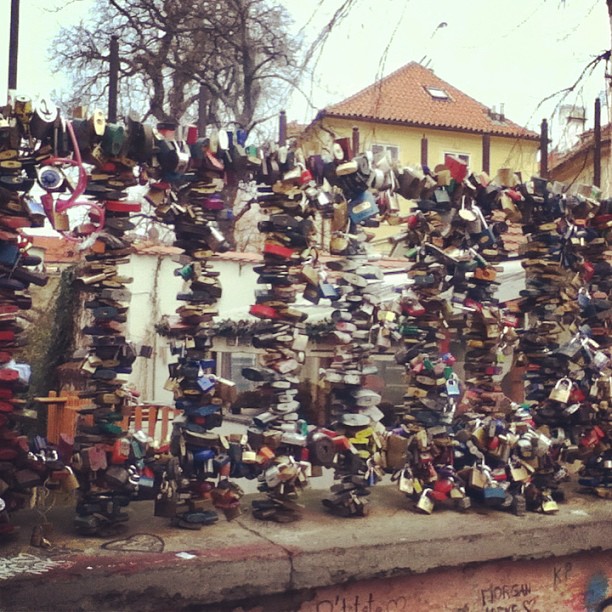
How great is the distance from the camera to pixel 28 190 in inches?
134

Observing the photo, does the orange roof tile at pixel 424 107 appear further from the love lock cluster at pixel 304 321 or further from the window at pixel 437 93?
the love lock cluster at pixel 304 321

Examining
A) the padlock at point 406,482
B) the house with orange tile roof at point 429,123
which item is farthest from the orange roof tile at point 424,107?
the padlock at point 406,482

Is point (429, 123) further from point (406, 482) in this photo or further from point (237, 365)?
point (406, 482)

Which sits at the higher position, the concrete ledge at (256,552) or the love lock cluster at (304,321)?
the love lock cluster at (304,321)

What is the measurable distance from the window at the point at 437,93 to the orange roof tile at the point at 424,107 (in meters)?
0.07

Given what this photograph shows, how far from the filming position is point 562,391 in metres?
4.69

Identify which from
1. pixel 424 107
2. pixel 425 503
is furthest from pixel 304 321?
pixel 424 107

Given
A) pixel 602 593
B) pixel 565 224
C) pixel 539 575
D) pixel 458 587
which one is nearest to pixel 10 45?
pixel 565 224

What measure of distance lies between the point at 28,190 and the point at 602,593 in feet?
12.2

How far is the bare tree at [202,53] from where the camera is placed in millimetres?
14805

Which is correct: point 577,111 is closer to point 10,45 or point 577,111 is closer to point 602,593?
point 602,593

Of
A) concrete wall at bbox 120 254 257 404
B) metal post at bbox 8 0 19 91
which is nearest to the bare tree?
A: concrete wall at bbox 120 254 257 404

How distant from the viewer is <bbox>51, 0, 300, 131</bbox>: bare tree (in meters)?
14.8

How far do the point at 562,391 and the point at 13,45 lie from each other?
12.2 feet
